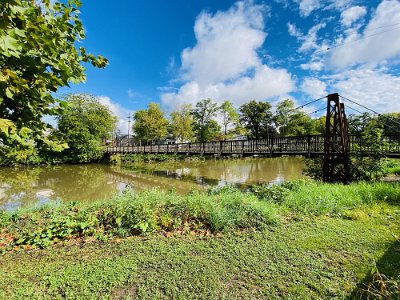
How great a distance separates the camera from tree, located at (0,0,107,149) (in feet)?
4.52

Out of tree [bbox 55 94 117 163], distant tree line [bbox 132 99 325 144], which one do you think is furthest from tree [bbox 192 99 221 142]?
tree [bbox 55 94 117 163]

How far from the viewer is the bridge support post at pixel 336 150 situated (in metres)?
8.78

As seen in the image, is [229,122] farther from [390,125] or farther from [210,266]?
[210,266]

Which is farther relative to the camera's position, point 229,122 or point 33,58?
point 229,122

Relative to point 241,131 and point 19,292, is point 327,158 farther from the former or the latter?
point 241,131

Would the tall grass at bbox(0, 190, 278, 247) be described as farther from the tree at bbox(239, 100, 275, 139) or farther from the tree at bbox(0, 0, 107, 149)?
the tree at bbox(239, 100, 275, 139)

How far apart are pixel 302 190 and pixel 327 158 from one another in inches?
170

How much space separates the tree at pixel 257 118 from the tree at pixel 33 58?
124ft

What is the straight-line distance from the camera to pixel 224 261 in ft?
8.57

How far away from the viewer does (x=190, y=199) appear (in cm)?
409

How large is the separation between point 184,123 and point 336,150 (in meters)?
30.2

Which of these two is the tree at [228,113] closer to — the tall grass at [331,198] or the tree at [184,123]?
the tree at [184,123]

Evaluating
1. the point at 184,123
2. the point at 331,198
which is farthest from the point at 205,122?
the point at 331,198

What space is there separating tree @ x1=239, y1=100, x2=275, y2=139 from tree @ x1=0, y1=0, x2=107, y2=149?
37878 mm
